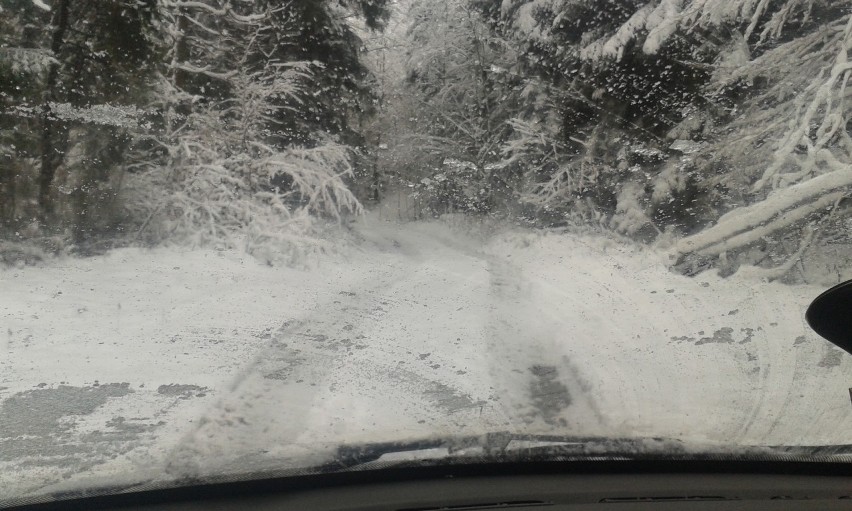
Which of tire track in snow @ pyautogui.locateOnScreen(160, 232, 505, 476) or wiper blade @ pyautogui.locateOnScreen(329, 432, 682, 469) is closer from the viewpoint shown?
wiper blade @ pyautogui.locateOnScreen(329, 432, 682, 469)

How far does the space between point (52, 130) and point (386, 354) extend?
183 centimetres

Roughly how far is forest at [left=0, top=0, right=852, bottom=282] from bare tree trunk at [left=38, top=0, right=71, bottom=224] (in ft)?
0.10

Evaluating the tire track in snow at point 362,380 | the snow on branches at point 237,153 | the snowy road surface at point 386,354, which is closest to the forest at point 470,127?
the snow on branches at point 237,153

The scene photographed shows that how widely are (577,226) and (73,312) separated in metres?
2.52

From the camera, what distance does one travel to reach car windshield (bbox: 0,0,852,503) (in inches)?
113

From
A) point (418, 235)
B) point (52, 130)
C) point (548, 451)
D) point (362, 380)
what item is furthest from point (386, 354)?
point (52, 130)

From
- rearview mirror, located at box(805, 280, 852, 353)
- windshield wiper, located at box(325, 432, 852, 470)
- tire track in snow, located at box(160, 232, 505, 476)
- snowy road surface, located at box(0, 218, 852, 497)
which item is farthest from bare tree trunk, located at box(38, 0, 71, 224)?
rearview mirror, located at box(805, 280, 852, 353)

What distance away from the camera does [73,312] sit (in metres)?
2.97

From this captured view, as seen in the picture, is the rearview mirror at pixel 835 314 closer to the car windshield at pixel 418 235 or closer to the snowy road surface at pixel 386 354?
the car windshield at pixel 418 235

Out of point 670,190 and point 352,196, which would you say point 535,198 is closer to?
point 670,190

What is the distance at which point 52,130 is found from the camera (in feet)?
8.98

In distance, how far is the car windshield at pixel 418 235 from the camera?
2873mm

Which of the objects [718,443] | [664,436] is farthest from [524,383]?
[718,443]

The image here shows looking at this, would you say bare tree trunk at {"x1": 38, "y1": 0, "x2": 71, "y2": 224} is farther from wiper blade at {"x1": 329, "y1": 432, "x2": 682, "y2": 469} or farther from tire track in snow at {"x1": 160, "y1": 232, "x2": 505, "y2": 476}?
wiper blade at {"x1": 329, "y1": 432, "x2": 682, "y2": 469}
